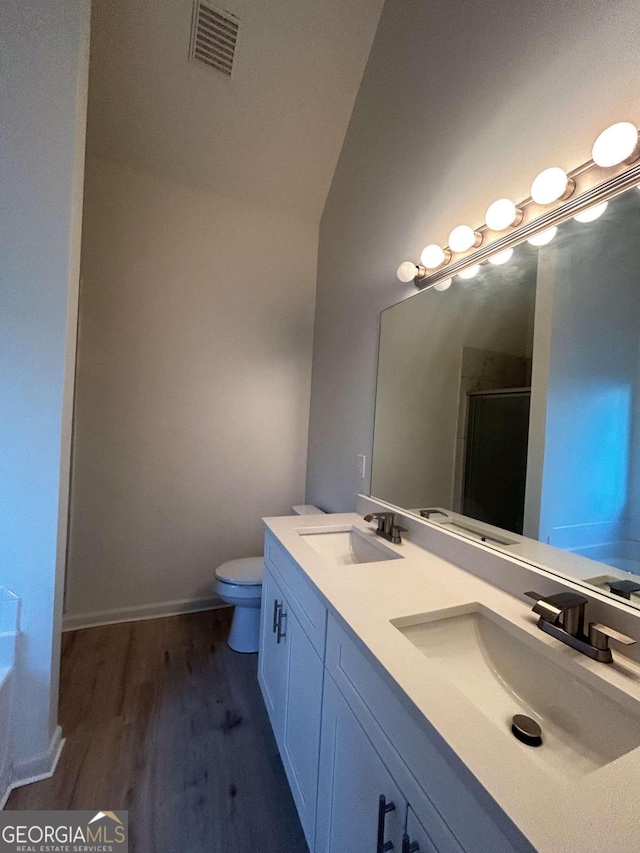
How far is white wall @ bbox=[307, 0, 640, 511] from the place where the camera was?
2.96 ft

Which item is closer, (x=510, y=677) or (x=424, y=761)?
(x=424, y=761)

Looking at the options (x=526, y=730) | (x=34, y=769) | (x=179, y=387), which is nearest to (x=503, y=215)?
(x=526, y=730)

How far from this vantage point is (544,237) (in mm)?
996

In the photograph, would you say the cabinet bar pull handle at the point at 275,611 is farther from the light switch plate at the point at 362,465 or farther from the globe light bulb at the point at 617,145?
the globe light bulb at the point at 617,145

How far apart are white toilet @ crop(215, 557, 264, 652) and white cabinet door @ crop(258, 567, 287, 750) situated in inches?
12.7

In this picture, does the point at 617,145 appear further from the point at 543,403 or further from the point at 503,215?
the point at 543,403

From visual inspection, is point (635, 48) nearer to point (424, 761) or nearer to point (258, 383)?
point (424, 761)

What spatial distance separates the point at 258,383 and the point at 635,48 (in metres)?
2.07

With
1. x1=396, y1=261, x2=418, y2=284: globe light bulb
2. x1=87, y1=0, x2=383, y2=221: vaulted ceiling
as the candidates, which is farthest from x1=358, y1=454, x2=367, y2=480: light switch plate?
x1=87, y1=0, x2=383, y2=221: vaulted ceiling

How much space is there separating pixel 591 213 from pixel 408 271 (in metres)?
0.67

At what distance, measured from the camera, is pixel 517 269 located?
1.11 meters

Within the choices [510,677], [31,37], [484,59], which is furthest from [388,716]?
[31,37]

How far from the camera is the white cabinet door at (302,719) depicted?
936 millimetres

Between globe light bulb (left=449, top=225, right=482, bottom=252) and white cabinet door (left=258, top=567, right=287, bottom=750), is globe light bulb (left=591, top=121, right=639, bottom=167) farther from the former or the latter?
white cabinet door (left=258, top=567, right=287, bottom=750)
